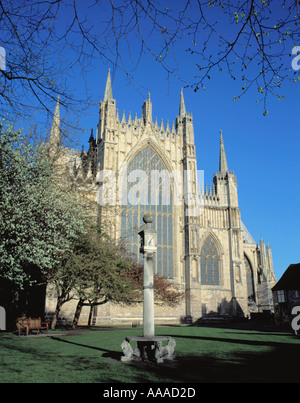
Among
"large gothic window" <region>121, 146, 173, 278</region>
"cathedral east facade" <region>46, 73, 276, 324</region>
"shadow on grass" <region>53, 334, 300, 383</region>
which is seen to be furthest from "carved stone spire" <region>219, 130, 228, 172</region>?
"shadow on grass" <region>53, 334, 300, 383</region>

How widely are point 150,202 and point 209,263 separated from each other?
27.0ft

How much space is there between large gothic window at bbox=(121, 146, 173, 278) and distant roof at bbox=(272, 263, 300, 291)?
30.7ft

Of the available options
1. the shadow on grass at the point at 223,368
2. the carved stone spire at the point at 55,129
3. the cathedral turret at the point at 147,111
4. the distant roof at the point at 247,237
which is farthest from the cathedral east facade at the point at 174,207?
the shadow on grass at the point at 223,368

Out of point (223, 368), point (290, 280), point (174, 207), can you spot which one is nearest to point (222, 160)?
point (174, 207)

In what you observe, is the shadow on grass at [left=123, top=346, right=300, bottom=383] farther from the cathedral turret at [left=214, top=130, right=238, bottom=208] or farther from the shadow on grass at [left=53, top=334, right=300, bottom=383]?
the cathedral turret at [left=214, top=130, right=238, bottom=208]

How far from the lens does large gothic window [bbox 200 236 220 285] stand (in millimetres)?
30416

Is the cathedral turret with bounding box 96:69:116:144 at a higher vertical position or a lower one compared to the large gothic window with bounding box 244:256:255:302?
higher

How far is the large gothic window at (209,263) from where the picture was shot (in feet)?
99.8

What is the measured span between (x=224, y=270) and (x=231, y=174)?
10138mm

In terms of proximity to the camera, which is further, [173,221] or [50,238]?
[173,221]

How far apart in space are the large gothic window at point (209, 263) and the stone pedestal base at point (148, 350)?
23.2 meters

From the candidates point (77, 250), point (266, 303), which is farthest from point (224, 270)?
point (77, 250)
